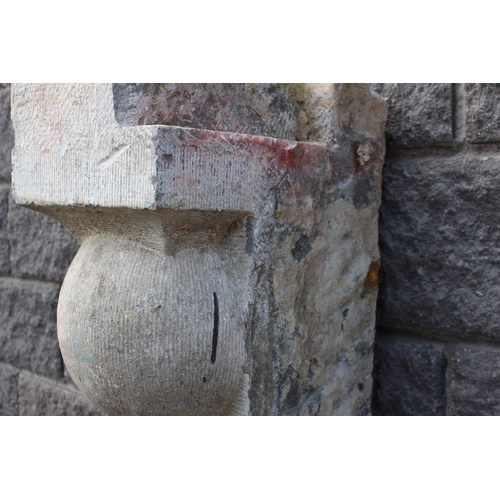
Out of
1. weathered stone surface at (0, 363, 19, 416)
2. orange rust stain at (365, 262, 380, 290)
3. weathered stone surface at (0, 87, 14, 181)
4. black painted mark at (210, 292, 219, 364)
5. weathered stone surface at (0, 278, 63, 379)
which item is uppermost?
weathered stone surface at (0, 87, 14, 181)

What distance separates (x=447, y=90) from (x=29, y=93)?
77cm

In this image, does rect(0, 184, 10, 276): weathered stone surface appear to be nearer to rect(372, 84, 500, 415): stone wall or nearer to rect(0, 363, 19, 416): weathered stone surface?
rect(0, 363, 19, 416): weathered stone surface

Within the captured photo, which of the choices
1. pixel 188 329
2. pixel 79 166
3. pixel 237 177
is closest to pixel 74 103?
pixel 79 166

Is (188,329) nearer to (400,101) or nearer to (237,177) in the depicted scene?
(237,177)

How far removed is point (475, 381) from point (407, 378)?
0.47 feet

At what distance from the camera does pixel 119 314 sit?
31.5 inches

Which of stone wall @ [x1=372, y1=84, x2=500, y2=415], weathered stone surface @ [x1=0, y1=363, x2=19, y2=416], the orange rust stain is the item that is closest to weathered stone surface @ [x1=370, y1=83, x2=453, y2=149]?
stone wall @ [x1=372, y1=84, x2=500, y2=415]

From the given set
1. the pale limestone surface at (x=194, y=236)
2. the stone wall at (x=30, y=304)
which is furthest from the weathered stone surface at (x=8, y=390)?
the pale limestone surface at (x=194, y=236)

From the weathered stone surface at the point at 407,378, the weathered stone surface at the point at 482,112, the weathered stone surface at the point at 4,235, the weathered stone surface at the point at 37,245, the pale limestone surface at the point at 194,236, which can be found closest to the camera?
the pale limestone surface at the point at 194,236

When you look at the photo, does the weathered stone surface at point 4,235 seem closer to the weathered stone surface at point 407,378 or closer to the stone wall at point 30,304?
the stone wall at point 30,304

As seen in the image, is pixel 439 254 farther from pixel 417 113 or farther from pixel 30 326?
pixel 30 326

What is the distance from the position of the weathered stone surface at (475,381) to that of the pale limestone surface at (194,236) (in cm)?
30

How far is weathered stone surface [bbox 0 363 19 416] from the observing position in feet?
5.25

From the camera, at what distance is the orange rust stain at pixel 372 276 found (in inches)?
42.6
